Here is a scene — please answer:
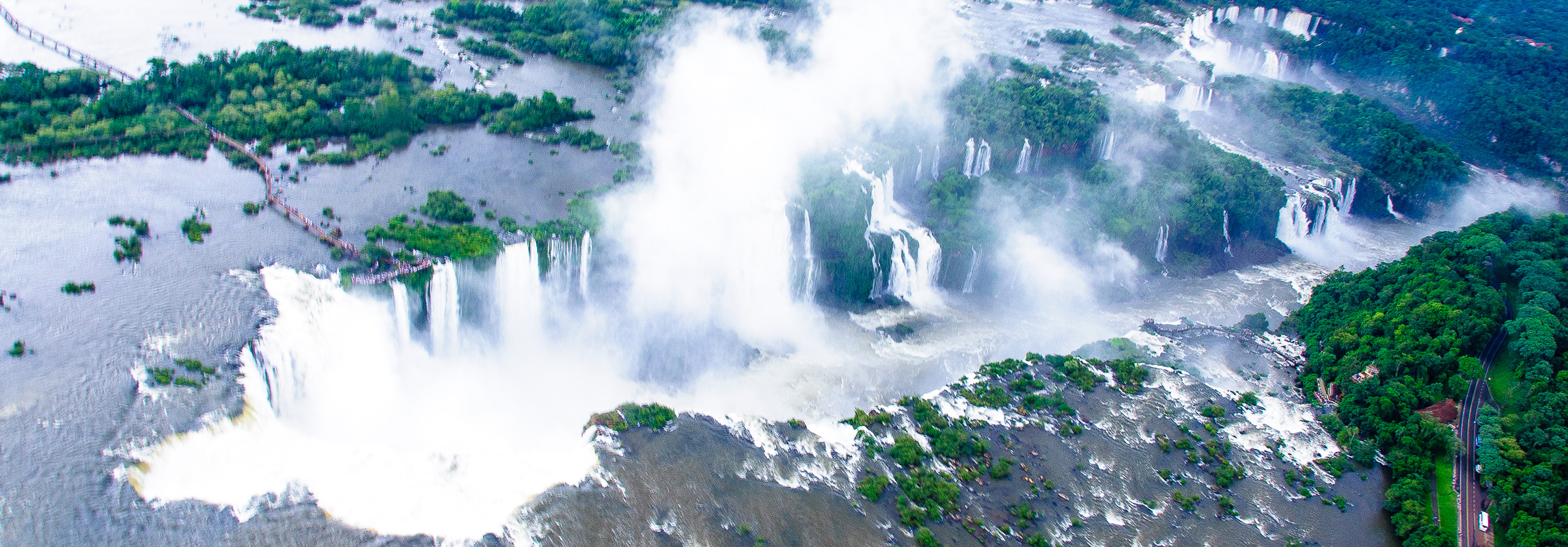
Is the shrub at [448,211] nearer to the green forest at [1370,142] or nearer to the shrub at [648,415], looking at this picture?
the shrub at [648,415]

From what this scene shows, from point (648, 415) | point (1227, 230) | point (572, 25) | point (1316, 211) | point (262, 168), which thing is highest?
point (572, 25)

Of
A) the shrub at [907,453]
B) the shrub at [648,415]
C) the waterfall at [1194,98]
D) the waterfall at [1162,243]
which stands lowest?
the shrub at [907,453]

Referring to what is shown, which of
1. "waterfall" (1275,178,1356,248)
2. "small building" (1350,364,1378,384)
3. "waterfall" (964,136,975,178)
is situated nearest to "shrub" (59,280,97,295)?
"waterfall" (964,136,975,178)

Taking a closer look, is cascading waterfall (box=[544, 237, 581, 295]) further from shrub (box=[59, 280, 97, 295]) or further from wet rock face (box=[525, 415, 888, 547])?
shrub (box=[59, 280, 97, 295])

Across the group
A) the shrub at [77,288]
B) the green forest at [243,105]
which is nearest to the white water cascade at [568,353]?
the shrub at [77,288]

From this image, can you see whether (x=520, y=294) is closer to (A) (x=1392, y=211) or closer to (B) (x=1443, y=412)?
(B) (x=1443, y=412)

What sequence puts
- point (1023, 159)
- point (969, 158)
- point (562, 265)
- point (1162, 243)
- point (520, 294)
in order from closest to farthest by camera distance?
point (520, 294)
point (562, 265)
point (1162, 243)
point (969, 158)
point (1023, 159)

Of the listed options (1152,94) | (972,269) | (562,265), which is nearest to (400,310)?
(562,265)
